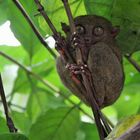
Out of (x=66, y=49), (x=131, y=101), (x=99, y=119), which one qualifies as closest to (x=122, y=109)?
(x=131, y=101)

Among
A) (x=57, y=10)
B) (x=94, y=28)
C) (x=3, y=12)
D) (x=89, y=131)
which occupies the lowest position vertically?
(x=89, y=131)

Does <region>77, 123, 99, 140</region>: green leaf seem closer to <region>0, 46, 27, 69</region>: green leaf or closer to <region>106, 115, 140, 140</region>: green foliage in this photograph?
<region>0, 46, 27, 69</region>: green leaf

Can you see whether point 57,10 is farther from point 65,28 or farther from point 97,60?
point 97,60

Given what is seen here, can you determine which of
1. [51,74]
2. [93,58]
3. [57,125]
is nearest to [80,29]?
[93,58]

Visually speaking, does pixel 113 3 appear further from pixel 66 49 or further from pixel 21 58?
pixel 21 58

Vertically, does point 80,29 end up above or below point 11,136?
above
